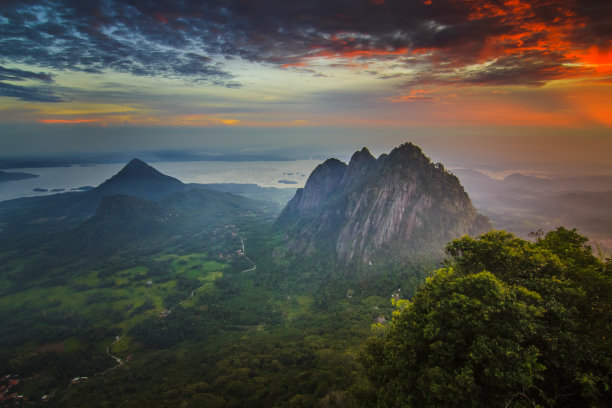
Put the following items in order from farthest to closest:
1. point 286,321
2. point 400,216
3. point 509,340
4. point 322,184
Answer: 1. point 322,184
2. point 400,216
3. point 286,321
4. point 509,340

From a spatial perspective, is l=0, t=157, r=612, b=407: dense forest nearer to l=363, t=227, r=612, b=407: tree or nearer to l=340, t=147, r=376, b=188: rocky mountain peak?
l=363, t=227, r=612, b=407: tree

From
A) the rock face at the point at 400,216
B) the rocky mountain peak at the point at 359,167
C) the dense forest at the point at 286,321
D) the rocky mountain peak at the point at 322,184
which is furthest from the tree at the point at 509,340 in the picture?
the rocky mountain peak at the point at 322,184

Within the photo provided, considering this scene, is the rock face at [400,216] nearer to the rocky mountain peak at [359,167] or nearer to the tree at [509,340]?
the rocky mountain peak at [359,167]

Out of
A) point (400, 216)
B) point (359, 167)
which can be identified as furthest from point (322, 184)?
point (400, 216)

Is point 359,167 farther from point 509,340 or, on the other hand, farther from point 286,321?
point 509,340

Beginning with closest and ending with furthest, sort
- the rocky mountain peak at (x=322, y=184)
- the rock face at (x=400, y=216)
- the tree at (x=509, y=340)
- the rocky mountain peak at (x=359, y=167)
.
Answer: the tree at (x=509, y=340)
the rock face at (x=400, y=216)
the rocky mountain peak at (x=359, y=167)
the rocky mountain peak at (x=322, y=184)

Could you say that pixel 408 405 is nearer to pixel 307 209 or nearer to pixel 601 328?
pixel 601 328

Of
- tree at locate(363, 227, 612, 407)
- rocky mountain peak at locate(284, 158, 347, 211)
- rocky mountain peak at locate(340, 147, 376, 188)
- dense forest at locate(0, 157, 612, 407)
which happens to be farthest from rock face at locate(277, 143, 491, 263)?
tree at locate(363, 227, 612, 407)
